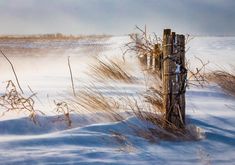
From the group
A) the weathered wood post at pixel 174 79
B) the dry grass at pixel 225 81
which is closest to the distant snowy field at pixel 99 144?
the weathered wood post at pixel 174 79

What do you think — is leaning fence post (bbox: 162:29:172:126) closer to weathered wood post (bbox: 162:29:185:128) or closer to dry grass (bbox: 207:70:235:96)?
weathered wood post (bbox: 162:29:185:128)

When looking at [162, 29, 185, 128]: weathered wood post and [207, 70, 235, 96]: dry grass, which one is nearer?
[162, 29, 185, 128]: weathered wood post

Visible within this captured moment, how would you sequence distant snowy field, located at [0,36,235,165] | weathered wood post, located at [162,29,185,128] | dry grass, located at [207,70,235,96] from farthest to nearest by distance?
dry grass, located at [207,70,235,96] → weathered wood post, located at [162,29,185,128] → distant snowy field, located at [0,36,235,165]

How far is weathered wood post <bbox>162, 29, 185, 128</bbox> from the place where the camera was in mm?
3693

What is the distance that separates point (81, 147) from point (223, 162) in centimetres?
99

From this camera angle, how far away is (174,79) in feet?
12.1

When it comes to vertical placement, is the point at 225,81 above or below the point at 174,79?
below

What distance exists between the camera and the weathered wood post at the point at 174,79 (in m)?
3.69

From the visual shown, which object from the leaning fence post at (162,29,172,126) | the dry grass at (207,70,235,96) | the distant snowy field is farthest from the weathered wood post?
the dry grass at (207,70,235,96)

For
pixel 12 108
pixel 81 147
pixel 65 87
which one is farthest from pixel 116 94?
pixel 81 147

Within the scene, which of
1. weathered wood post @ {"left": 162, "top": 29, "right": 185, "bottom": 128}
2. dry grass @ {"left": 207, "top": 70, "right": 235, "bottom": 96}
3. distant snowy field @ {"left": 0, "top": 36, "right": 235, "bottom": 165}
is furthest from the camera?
dry grass @ {"left": 207, "top": 70, "right": 235, "bottom": 96}

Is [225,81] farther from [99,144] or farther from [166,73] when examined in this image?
[99,144]

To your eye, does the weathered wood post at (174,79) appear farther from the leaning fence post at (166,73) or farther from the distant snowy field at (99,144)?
the distant snowy field at (99,144)

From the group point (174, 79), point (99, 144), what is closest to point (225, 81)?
point (174, 79)
